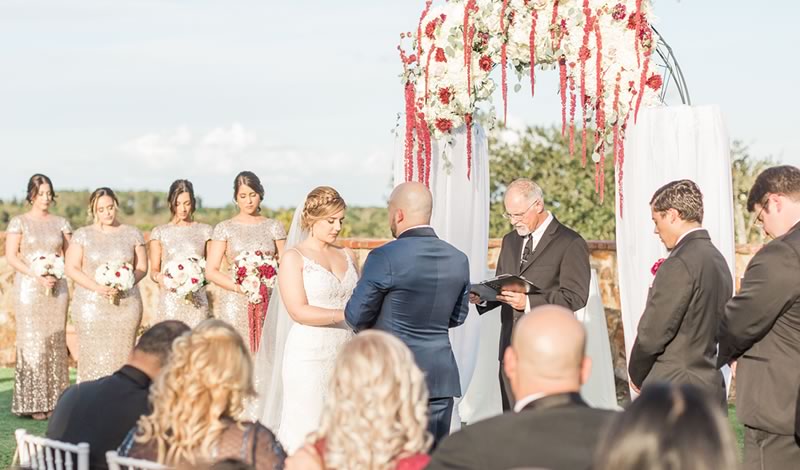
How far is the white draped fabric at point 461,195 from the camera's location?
7.79 metres

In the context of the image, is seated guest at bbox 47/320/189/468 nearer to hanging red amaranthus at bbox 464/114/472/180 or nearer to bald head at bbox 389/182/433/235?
bald head at bbox 389/182/433/235

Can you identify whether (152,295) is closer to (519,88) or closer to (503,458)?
(519,88)

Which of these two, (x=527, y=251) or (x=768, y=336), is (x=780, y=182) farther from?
(x=527, y=251)

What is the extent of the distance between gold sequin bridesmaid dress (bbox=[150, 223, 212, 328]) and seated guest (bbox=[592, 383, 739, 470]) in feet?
22.6

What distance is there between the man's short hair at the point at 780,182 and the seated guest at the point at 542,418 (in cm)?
222

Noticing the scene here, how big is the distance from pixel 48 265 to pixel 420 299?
4.92 m

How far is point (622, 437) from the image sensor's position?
6.63 ft

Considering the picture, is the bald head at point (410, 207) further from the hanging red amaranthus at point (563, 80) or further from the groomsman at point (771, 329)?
the hanging red amaranthus at point (563, 80)

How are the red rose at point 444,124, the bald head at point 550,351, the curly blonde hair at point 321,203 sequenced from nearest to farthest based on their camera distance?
1. the bald head at point 550,351
2. the curly blonde hair at point 321,203
3. the red rose at point 444,124

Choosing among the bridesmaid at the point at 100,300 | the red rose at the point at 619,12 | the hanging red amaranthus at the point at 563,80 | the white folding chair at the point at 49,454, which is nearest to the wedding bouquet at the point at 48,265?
the bridesmaid at the point at 100,300

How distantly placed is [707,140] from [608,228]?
29.6 feet

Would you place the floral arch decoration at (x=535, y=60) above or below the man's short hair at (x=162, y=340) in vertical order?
above

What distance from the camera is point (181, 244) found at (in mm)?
8719

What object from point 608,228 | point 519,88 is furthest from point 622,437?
point 608,228
